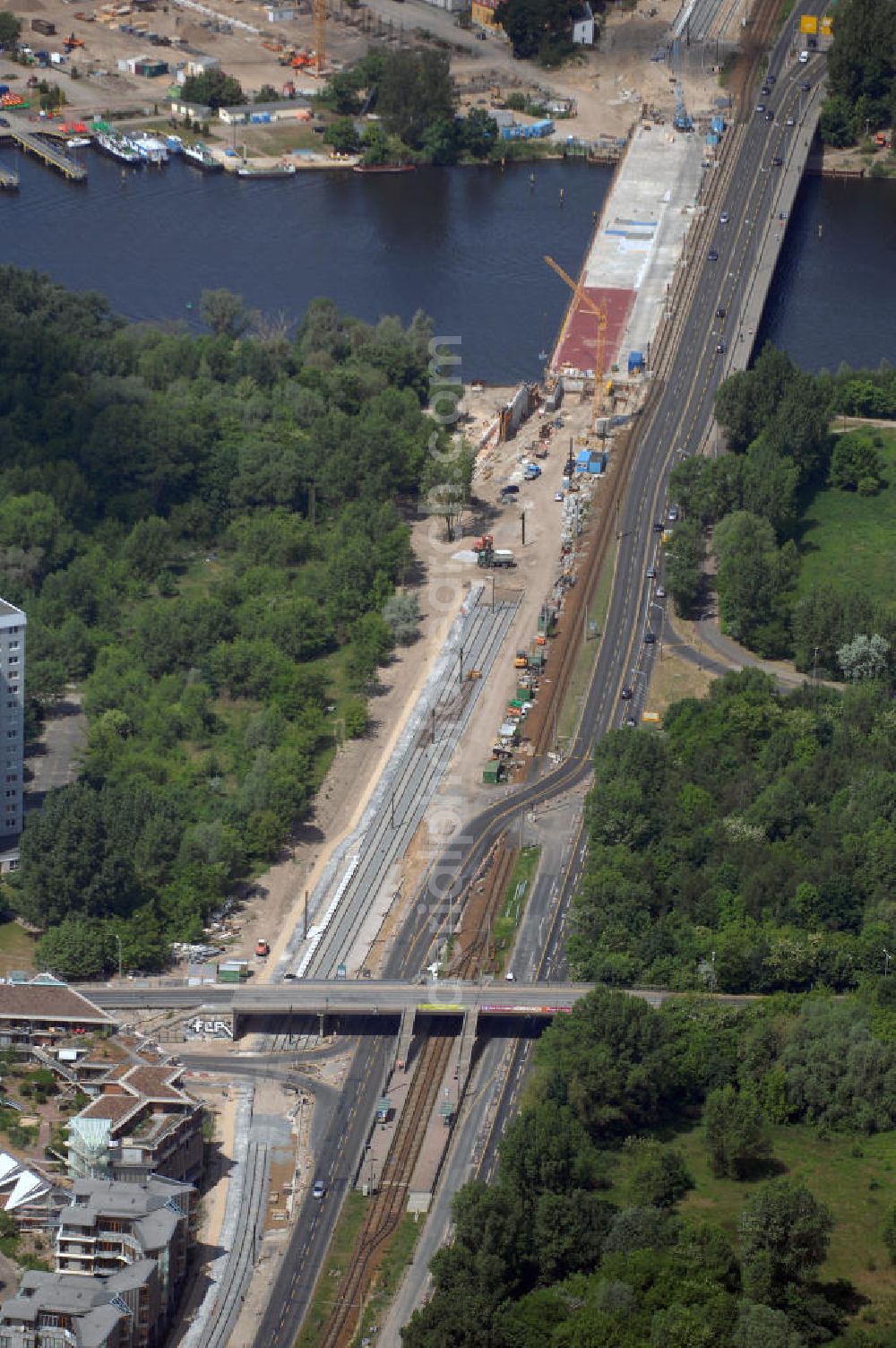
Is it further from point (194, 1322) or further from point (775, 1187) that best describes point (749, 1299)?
point (194, 1322)

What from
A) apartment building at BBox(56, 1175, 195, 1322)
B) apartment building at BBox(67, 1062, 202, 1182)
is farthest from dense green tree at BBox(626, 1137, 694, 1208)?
apartment building at BBox(56, 1175, 195, 1322)

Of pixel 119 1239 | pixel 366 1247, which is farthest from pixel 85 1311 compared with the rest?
pixel 366 1247

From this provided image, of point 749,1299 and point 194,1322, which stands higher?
point 749,1299

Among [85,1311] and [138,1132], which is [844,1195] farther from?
[85,1311]

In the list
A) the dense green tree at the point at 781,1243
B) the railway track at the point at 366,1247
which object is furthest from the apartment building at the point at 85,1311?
the dense green tree at the point at 781,1243

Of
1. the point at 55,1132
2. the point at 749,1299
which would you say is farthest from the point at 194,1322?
the point at 749,1299

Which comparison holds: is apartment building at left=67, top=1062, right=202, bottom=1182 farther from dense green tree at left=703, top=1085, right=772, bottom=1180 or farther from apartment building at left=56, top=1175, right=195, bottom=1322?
dense green tree at left=703, top=1085, right=772, bottom=1180
